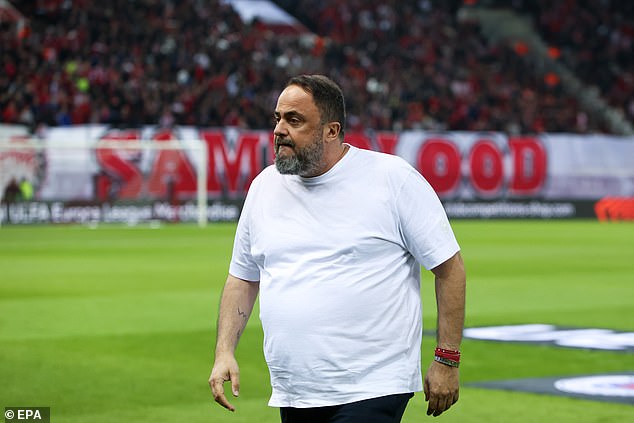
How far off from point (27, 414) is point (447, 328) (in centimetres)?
421

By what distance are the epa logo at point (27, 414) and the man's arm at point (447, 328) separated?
3962mm

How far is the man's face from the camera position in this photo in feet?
16.3

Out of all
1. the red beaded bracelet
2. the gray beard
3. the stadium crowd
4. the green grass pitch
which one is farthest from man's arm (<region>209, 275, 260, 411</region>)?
the stadium crowd

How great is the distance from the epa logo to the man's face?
3.93 m

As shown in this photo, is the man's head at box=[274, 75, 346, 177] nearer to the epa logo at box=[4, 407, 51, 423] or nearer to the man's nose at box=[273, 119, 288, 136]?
the man's nose at box=[273, 119, 288, 136]

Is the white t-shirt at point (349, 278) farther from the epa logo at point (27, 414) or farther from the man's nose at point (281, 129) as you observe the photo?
the epa logo at point (27, 414)

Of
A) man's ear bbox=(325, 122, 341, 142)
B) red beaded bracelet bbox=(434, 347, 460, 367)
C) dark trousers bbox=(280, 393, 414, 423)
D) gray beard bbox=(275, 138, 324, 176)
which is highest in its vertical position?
man's ear bbox=(325, 122, 341, 142)

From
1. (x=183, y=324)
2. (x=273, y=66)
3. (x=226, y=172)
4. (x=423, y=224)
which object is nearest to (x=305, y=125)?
(x=423, y=224)

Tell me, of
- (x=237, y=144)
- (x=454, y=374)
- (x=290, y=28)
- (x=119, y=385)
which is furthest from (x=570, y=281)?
(x=290, y=28)

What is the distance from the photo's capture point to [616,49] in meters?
52.2

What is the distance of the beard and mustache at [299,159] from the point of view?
495 cm

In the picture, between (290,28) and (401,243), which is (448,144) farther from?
(401,243)

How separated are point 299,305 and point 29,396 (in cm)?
476

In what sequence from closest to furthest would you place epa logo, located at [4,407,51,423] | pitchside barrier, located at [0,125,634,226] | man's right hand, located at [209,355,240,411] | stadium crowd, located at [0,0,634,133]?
1. man's right hand, located at [209,355,240,411]
2. epa logo, located at [4,407,51,423]
3. pitchside barrier, located at [0,125,634,226]
4. stadium crowd, located at [0,0,634,133]
